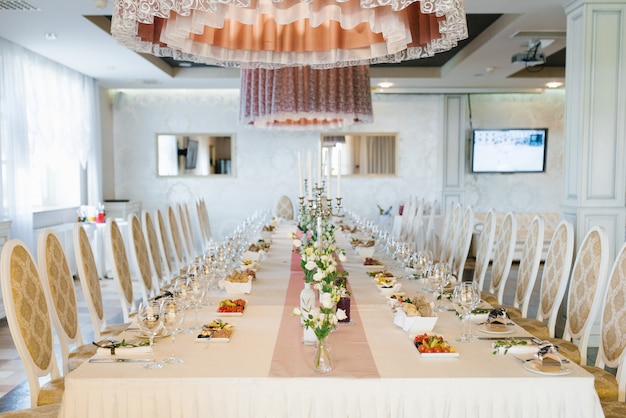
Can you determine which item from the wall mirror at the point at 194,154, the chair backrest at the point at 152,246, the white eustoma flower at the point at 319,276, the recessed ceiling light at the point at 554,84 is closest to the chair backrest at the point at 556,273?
the white eustoma flower at the point at 319,276

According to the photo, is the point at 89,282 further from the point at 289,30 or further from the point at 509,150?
the point at 509,150

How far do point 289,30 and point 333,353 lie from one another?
1.70 m

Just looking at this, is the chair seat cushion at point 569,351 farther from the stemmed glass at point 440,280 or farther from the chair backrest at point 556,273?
the stemmed glass at point 440,280

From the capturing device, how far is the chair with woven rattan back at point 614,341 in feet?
8.09

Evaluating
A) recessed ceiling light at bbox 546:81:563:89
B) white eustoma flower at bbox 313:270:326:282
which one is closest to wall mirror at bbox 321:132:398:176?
recessed ceiling light at bbox 546:81:563:89

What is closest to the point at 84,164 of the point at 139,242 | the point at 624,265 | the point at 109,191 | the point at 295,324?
the point at 109,191

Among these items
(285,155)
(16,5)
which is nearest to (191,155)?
(285,155)

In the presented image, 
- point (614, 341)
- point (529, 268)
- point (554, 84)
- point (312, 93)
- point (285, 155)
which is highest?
point (554, 84)

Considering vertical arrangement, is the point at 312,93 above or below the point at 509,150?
above

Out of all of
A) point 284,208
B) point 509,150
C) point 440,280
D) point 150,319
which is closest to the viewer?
point 150,319

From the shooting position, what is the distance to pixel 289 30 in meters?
2.99

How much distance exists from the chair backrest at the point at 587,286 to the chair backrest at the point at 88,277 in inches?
102

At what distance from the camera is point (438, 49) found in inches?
105

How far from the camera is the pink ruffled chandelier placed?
7.34ft
